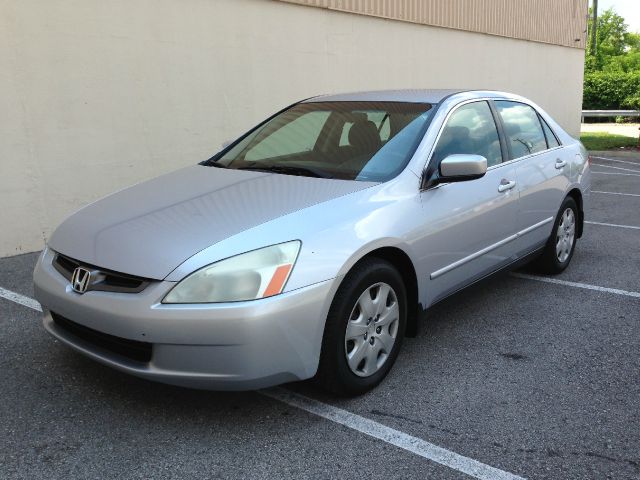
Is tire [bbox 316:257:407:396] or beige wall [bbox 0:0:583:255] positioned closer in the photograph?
tire [bbox 316:257:407:396]

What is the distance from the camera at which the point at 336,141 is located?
12.9ft

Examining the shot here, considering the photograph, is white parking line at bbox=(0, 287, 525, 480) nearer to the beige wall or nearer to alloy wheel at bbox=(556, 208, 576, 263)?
alloy wheel at bbox=(556, 208, 576, 263)

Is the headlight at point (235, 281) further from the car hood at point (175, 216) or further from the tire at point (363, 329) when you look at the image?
the tire at point (363, 329)

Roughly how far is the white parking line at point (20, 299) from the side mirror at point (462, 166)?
300 cm

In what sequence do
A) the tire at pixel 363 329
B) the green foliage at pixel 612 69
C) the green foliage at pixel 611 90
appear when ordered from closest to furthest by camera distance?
the tire at pixel 363 329, the green foliage at pixel 611 90, the green foliage at pixel 612 69

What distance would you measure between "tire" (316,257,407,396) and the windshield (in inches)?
24.0

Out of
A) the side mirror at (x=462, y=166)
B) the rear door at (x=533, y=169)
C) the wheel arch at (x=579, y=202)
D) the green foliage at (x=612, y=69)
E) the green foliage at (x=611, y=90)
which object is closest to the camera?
the side mirror at (x=462, y=166)

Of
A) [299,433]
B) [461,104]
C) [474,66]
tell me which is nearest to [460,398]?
[299,433]

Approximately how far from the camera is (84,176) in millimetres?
6531

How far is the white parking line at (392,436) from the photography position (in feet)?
8.34

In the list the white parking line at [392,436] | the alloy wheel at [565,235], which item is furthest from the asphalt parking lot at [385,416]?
the alloy wheel at [565,235]

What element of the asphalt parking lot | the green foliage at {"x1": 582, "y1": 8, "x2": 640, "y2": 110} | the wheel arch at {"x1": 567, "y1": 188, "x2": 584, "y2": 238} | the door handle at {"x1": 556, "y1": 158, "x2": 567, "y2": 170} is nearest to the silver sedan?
the asphalt parking lot

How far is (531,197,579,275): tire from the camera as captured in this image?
5062 millimetres

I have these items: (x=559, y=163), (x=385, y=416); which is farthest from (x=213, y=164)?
(x=559, y=163)
